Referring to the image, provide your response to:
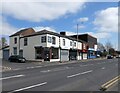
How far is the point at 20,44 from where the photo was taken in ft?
191

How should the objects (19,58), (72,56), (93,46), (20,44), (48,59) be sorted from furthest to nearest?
(93,46) < (72,56) < (20,44) < (48,59) < (19,58)

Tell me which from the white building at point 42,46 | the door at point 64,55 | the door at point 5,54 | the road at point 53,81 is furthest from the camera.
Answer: the door at point 5,54

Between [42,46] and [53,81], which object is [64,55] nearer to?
[42,46]

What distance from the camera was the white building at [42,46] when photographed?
5159 cm

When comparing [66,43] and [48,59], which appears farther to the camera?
[66,43]

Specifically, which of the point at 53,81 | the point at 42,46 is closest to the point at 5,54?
the point at 42,46

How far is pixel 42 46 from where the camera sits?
52.0 meters

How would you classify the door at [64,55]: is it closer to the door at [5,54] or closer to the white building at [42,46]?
the white building at [42,46]

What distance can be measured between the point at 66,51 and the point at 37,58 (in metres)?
9.88

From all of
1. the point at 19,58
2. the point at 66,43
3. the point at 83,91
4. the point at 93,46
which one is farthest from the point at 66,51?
the point at 83,91

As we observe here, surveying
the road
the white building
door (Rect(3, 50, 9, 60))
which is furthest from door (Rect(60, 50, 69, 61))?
the road

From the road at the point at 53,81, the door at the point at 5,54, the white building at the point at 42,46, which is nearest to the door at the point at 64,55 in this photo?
the white building at the point at 42,46

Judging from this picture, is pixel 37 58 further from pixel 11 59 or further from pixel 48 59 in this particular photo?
pixel 11 59

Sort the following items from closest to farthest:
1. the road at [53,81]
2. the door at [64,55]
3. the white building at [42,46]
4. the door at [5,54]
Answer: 1. the road at [53,81]
2. the white building at [42,46]
3. the door at [64,55]
4. the door at [5,54]
